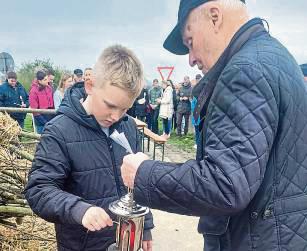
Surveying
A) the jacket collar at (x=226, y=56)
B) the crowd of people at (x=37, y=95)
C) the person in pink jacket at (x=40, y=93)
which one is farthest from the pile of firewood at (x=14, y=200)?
the person in pink jacket at (x=40, y=93)

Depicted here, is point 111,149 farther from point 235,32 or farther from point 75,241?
point 235,32

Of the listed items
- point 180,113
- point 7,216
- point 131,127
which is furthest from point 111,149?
point 180,113

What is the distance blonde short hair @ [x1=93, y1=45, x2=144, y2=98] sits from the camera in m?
1.88

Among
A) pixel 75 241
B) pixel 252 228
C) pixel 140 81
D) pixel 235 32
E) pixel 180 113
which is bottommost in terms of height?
pixel 180 113

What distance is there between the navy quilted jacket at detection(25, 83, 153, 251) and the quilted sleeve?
0.60 meters

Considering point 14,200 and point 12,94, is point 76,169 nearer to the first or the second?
point 14,200

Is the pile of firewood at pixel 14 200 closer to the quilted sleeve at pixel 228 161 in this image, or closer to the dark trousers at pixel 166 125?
the quilted sleeve at pixel 228 161

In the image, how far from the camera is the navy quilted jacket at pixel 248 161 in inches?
49.7

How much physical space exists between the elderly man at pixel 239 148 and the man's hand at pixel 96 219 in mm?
235

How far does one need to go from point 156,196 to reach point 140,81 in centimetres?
77

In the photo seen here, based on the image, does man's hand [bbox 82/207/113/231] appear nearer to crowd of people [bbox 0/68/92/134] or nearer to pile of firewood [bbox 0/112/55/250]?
pile of firewood [bbox 0/112/55/250]

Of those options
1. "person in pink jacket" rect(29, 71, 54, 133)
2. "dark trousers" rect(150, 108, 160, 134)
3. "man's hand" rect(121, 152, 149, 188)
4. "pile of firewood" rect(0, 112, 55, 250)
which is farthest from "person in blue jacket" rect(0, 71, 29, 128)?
"man's hand" rect(121, 152, 149, 188)

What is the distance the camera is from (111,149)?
2.04 m

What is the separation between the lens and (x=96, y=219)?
1571 millimetres
